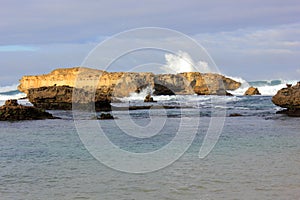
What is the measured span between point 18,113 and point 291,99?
14692 mm

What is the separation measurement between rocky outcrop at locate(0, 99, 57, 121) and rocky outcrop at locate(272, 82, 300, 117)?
1297cm

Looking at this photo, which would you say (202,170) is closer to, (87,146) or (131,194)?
(131,194)

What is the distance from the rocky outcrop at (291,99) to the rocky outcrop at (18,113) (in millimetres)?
12975

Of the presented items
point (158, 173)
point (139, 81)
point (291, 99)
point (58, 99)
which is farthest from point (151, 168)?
point (139, 81)

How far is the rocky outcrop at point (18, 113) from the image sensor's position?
75.7 ft

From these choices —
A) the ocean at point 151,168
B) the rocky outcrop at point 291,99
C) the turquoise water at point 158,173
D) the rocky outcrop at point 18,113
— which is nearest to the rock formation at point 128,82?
the rocky outcrop at point 18,113

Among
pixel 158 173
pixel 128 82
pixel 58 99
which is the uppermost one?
pixel 128 82

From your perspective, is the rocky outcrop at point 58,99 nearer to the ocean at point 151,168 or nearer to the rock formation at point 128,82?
the ocean at point 151,168

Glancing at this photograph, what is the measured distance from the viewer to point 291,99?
24.5m

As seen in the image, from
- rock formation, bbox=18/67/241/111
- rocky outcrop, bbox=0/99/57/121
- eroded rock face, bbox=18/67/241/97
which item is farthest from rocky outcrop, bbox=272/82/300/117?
eroded rock face, bbox=18/67/241/97

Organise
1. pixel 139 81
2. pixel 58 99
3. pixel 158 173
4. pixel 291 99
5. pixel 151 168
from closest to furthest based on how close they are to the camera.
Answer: pixel 158 173, pixel 151 168, pixel 291 99, pixel 58 99, pixel 139 81

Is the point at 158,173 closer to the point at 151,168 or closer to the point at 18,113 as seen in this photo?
the point at 151,168

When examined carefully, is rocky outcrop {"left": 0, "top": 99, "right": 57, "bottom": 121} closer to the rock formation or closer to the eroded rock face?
the rock formation

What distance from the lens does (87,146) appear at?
44.2ft
